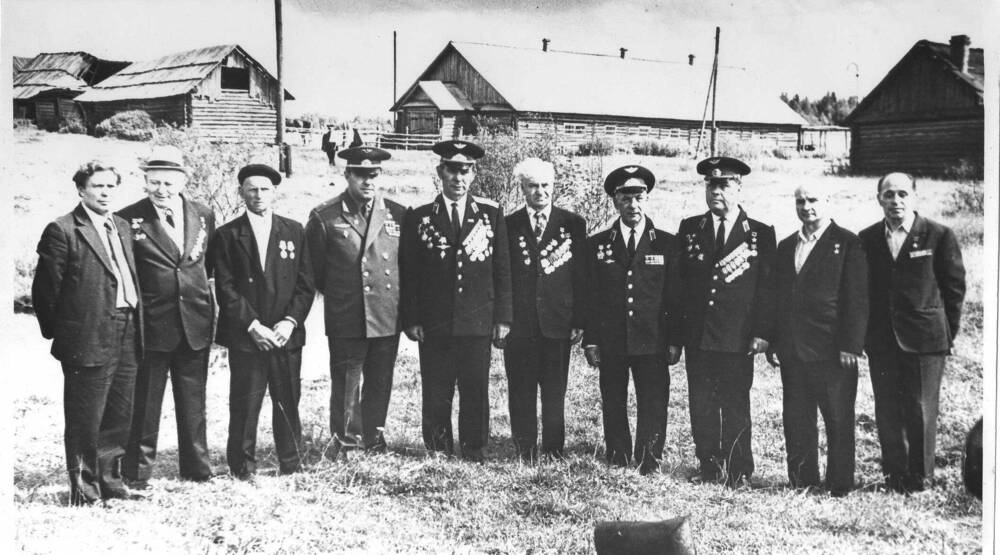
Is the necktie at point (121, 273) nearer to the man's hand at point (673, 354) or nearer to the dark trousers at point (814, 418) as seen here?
the man's hand at point (673, 354)

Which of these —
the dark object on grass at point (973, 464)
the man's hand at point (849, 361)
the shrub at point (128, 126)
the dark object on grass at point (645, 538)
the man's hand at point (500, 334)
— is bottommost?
the dark object on grass at point (645, 538)

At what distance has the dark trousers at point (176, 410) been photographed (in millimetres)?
3611

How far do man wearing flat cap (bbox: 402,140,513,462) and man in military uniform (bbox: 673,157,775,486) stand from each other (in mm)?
958

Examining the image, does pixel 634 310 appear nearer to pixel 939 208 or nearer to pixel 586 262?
pixel 586 262

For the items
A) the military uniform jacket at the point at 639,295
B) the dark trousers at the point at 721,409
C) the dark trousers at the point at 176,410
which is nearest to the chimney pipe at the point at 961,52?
the military uniform jacket at the point at 639,295

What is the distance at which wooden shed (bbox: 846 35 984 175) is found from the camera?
3.98 meters

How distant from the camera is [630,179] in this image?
12.7 ft

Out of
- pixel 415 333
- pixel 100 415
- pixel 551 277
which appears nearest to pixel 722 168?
pixel 551 277

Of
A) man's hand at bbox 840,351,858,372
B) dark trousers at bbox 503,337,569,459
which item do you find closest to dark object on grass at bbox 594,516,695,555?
dark trousers at bbox 503,337,569,459

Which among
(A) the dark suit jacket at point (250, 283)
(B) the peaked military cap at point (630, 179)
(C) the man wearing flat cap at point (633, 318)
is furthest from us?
(B) the peaked military cap at point (630, 179)

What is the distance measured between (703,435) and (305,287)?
2159 mm

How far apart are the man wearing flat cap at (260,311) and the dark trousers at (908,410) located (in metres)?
2.93

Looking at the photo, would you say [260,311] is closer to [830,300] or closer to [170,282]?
[170,282]

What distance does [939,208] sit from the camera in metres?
3.82
